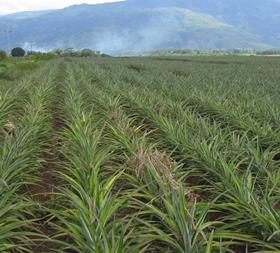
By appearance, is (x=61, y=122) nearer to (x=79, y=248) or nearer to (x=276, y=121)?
(x=276, y=121)

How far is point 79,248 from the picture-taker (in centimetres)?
288

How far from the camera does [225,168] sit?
161 inches

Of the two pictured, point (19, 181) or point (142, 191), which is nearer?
point (142, 191)

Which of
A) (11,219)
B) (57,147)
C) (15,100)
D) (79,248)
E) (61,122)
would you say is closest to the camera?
(79,248)

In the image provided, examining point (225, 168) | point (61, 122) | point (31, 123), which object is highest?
point (225, 168)

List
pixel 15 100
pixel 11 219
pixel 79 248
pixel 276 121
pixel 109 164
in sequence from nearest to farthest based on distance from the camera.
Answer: pixel 79 248 → pixel 11 219 → pixel 109 164 → pixel 276 121 → pixel 15 100

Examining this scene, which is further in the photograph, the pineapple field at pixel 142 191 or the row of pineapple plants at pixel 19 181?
the row of pineapple plants at pixel 19 181

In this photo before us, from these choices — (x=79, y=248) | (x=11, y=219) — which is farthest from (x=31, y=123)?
(x=79, y=248)

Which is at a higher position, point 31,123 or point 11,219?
point 11,219

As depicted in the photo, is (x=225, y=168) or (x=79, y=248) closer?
(x=79, y=248)

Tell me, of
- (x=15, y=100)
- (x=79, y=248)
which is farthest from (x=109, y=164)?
(x=15, y=100)

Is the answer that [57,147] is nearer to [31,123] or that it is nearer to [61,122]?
[31,123]

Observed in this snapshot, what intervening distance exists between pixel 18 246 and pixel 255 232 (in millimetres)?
1701

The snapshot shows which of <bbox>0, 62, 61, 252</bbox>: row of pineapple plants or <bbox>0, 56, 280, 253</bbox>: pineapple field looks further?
<bbox>0, 62, 61, 252</bbox>: row of pineapple plants
